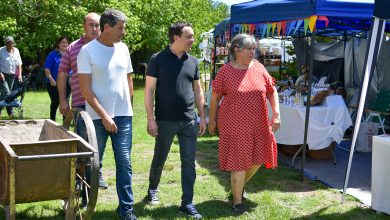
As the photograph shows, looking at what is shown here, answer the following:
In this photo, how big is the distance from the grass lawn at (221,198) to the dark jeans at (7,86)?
4.81 m

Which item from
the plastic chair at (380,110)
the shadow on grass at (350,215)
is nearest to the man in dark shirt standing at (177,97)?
the shadow on grass at (350,215)

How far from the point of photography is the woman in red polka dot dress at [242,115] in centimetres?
457

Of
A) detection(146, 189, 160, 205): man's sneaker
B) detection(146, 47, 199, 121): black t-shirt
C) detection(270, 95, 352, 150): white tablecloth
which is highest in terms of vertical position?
detection(146, 47, 199, 121): black t-shirt

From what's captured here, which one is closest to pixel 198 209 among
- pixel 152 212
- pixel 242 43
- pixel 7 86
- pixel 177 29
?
pixel 152 212

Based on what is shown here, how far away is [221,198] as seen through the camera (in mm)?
5242

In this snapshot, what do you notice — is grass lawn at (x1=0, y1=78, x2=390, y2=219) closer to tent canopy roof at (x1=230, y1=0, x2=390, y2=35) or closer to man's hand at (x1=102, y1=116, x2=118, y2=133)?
man's hand at (x1=102, y1=116, x2=118, y2=133)

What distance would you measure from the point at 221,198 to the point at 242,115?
109 centimetres

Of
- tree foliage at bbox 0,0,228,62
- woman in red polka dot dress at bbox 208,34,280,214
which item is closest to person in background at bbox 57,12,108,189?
woman in red polka dot dress at bbox 208,34,280,214

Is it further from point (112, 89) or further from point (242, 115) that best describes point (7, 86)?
point (242, 115)

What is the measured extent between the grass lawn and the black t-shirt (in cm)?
96

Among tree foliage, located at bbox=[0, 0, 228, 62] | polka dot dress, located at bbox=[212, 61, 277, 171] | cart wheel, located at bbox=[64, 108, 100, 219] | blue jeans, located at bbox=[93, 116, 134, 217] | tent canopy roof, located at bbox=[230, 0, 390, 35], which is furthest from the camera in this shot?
tree foliage, located at bbox=[0, 0, 228, 62]

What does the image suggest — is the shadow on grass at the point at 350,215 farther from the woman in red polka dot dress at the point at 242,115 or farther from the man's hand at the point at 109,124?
the man's hand at the point at 109,124

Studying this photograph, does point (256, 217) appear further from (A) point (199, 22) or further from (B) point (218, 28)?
(A) point (199, 22)

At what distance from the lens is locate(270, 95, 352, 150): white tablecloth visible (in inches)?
264
